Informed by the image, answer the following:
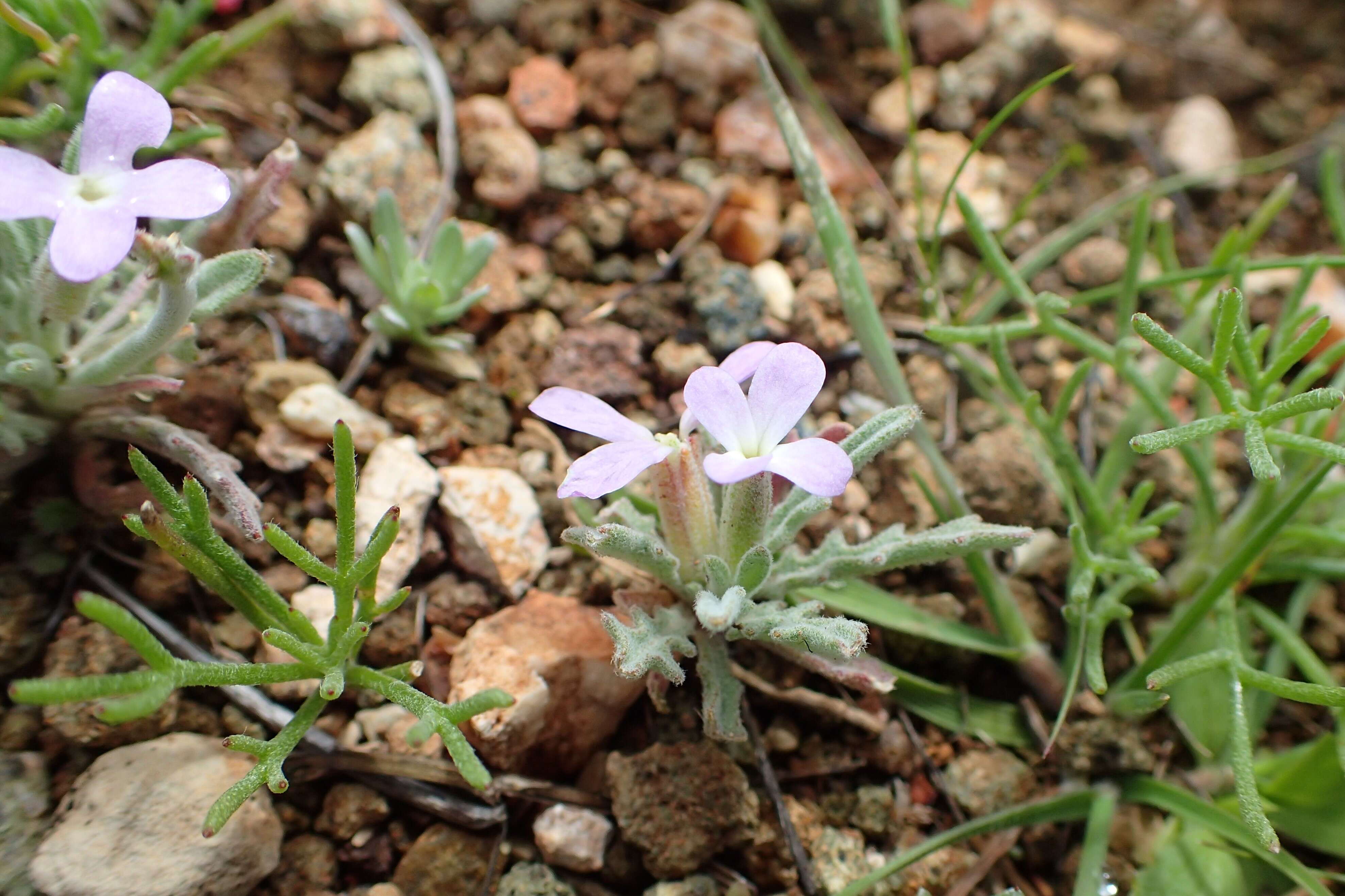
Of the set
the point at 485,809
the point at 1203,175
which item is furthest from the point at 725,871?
the point at 1203,175

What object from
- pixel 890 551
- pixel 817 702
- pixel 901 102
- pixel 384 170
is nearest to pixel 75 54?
pixel 384 170

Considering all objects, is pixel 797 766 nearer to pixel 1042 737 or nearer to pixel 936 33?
pixel 1042 737

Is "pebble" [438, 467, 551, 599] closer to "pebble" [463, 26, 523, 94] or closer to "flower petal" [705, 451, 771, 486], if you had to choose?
"flower petal" [705, 451, 771, 486]

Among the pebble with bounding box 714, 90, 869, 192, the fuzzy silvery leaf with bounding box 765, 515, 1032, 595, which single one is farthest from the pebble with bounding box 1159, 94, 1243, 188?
the fuzzy silvery leaf with bounding box 765, 515, 1032, 595

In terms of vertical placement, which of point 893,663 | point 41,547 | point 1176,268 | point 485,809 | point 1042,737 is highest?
point 41,547

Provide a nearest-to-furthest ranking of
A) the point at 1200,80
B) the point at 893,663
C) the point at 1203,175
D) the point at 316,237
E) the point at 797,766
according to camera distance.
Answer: the point at 797,766, the point at 893,663, the point at 316,237, the point at 1203,175, the point at 1200,80

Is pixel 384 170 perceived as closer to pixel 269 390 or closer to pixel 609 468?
pixel 269 390
